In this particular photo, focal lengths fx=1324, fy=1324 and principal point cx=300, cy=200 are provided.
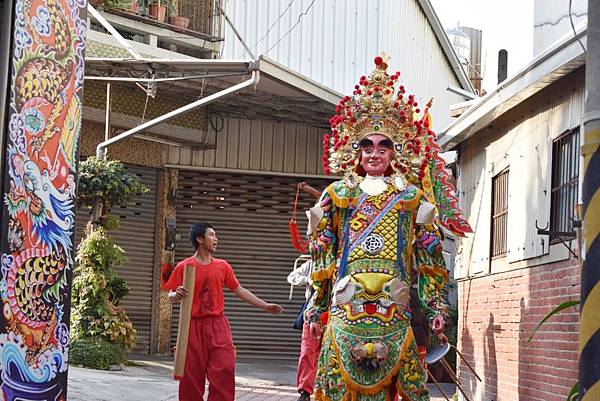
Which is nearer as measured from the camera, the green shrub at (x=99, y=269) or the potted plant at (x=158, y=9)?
the green shrub at (x=99, y=269)

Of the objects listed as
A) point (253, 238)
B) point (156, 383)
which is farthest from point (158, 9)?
point (156, 383)

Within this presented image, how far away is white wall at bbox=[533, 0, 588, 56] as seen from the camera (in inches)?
478

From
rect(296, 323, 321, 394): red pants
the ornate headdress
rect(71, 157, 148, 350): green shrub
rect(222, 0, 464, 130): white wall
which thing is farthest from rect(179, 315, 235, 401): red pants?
rect(222, 0, 464, 130): white wall

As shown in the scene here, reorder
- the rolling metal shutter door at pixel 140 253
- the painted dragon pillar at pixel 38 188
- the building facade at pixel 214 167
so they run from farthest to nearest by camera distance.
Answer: the rolling metal shutter door at pixel 140 253
the building facade at pixel 214 167
the painted dragon pillar at pixel 38 188

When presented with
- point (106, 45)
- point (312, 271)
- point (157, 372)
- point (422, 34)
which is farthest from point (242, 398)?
point (422, 34)

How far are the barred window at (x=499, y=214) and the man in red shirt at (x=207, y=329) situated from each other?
2.85m

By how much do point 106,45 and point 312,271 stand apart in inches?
374

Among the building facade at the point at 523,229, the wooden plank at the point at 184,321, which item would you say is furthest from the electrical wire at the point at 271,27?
the wooden plank at the point at 184,321

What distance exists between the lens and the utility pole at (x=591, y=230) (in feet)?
13.8

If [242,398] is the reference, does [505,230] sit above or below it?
above

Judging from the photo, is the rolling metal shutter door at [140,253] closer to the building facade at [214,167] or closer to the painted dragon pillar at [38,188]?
the building facade at [214,167]

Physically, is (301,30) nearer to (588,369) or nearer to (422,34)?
(422,34)

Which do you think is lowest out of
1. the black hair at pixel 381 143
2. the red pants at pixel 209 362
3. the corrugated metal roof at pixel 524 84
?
the red pants at pixel 209 362

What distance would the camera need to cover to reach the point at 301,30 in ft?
76.6
